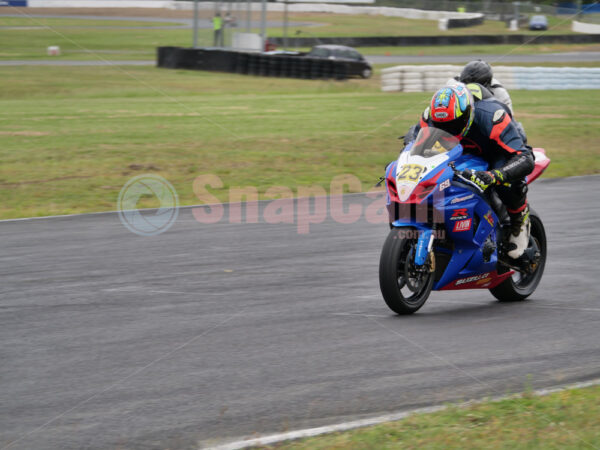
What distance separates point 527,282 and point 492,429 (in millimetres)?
3145

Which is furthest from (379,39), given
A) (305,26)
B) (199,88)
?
(199,88)

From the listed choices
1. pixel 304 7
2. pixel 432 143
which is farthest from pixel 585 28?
pixel 432 143

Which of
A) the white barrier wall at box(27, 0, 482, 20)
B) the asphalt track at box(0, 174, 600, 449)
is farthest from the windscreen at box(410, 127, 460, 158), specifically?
the white barrier wall at box(27, 0, 482, 20)

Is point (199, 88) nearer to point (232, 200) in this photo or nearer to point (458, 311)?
point (232, 200)

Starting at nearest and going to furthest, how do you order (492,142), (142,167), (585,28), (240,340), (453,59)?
(240,340) → (492,142) → (142,167) → (453,59) → (585,28)

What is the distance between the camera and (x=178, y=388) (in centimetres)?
450

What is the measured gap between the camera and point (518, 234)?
6.51m

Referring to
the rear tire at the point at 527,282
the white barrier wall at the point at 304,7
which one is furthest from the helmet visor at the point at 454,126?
the white barrier wall at the point at 304,7

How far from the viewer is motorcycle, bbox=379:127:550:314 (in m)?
5.71

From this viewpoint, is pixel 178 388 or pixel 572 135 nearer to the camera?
pixel 178 388

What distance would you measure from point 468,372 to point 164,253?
437cm

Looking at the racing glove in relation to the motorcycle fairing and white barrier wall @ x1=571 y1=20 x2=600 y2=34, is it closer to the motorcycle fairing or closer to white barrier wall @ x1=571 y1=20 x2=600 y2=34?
the motorcycle fairing

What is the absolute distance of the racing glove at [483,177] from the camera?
5879mm

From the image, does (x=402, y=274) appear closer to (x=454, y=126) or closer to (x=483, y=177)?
(x=483, y=177)
